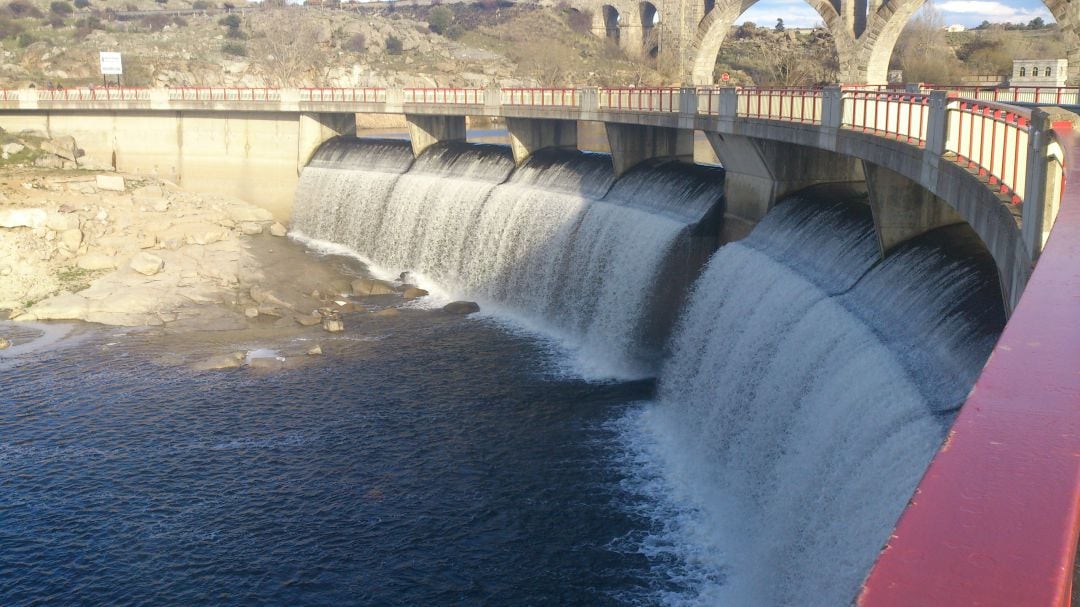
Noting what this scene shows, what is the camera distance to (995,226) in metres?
15.3

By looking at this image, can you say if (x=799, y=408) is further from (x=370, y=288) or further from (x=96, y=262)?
(x=96, y=262)

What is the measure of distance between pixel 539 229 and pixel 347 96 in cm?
2239

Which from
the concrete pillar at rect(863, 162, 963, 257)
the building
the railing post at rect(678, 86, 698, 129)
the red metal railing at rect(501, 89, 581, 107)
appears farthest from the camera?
the red metal railing at rect(501, 89, 581, 107)

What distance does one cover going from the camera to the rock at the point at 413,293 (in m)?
44.6

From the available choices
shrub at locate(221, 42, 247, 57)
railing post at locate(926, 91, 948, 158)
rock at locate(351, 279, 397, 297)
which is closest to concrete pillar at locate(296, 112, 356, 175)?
rock at locate(351, 279, 397, 297)

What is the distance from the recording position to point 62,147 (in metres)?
59.7

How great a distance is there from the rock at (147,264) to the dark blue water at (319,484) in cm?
941

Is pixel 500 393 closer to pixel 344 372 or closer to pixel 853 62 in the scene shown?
pixel 344 372

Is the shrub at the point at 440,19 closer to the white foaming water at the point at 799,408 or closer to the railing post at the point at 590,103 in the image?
the railing post at the point at 590,103

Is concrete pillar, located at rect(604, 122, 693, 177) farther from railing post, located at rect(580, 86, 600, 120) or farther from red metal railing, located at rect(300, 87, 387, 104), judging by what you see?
red metal railing, located at rect(300, 87, 387, 104)

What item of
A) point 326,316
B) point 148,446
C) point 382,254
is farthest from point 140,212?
point 148,446

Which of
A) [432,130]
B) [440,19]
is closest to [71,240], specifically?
[432,130]

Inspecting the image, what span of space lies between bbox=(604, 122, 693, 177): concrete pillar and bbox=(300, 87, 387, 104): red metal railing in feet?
64.2

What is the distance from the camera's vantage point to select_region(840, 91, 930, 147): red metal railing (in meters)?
22.0
